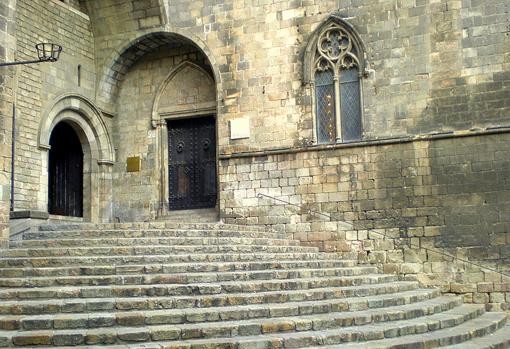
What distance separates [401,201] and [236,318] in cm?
596

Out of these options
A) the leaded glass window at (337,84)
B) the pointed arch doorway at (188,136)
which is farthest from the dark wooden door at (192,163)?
the leaded glass window at (337,84)

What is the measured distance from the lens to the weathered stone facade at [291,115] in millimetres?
12266

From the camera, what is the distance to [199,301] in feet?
26.0

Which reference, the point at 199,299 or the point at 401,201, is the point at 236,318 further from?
the point at 401,201

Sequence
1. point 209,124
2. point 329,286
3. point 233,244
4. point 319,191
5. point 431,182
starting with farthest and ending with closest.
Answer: point 209,124
point 319,191
point 431,182
point 233,244
point 329,286

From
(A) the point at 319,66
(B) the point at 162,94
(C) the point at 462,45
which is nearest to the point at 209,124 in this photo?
(B) the point at 162,94

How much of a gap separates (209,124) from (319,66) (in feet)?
10.6

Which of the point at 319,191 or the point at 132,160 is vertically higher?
the point at 132,160

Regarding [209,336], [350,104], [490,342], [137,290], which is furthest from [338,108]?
[209,336]

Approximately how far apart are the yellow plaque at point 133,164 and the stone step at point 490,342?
9118 mm

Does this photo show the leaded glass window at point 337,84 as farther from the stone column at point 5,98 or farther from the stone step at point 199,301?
the stone column at point 5,98

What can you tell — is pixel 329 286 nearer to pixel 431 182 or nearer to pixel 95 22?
pixel 431 182

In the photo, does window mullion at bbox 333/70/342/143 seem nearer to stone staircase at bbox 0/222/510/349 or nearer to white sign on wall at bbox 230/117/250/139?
white sign on wall at bbox 230/117/250/139

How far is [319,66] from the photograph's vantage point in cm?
1379
